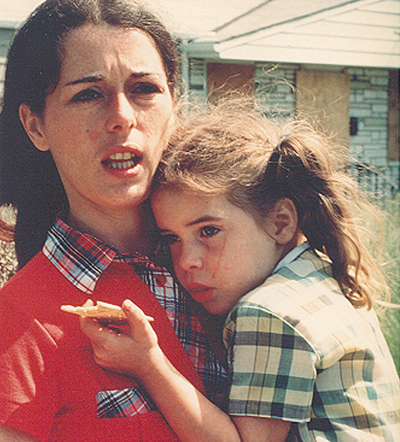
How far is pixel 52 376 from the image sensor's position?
1438 mm

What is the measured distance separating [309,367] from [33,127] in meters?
1.33

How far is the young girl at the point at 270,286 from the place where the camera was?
1625 millimetres

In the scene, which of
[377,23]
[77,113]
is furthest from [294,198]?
[377,23]

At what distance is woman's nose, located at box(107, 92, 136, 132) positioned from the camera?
1.69m

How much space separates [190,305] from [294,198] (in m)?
0.68

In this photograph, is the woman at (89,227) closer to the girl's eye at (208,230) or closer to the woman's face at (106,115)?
the woman's face at (106,115)

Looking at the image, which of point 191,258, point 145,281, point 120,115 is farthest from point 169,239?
point 120,115

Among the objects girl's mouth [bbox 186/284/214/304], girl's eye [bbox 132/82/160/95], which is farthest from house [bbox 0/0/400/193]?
girl's mouth [bbox 186/284/214/304]

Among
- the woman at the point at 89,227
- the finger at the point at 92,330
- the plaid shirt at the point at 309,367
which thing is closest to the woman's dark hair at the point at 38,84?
the woman at the point at 89,227

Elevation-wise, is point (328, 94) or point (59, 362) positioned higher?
point (328, 94)

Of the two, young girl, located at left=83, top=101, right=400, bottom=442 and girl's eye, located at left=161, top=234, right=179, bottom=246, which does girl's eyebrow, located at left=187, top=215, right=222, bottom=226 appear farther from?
girl's eye, located at left=161, top=234, right=179, bottom=246

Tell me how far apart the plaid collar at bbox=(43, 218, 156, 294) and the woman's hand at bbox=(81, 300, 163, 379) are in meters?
0.21

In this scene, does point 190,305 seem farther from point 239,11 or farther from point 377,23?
point 377,23

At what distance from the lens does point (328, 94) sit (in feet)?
34.2
